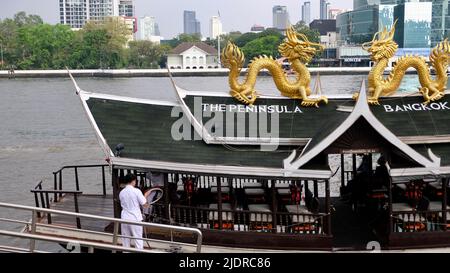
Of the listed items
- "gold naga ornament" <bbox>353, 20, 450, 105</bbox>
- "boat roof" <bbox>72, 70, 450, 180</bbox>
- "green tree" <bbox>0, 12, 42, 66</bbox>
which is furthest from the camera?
"green tree" <bbox>0, 12, 42, 66</bbox>

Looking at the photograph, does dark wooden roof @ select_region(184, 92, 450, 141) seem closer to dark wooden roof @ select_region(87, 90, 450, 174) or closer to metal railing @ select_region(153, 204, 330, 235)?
dark wooden roof @ select_region(87, 90, 450, 174)

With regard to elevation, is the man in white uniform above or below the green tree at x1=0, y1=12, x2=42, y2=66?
below

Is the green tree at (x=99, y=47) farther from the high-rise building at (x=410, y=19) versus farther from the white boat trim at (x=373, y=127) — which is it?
the white boat trim at (x=373, y=127)

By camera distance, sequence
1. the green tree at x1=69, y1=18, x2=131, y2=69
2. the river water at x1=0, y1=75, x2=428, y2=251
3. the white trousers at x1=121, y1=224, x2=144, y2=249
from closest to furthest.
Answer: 1. the white trousers at x1=121, y1=224, x2=144, y2=249
2. the river water at x1=0, y1=75, x2=428, y2=251
3. the green tree at x1=69, y1=18, x2=131, y2=69

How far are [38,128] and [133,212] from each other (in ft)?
112

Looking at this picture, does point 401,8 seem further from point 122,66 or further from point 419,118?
point 419,118

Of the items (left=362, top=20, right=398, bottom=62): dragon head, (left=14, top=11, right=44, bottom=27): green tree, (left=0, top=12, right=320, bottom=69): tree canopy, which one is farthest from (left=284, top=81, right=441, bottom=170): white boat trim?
(left=14, top=11, right=44, bottom=27): green tree

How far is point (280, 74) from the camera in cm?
1292

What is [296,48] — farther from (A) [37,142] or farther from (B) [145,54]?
(B) [145,54]

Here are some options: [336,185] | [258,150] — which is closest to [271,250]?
[258,150]

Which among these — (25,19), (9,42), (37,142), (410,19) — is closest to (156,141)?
(37,142)

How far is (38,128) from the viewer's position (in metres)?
40.9

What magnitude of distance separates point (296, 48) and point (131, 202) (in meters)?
5.93

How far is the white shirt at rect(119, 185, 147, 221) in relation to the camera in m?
8.72
